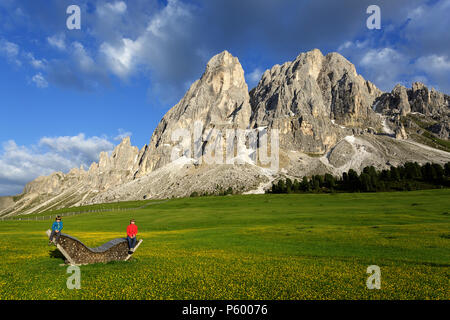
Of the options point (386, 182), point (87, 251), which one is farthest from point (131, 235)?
point (386, 182)

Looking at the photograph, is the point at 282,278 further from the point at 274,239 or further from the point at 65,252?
the point at 274,239

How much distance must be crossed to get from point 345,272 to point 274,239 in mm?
15946

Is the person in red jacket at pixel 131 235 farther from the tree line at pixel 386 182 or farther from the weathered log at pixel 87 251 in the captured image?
the tree line at pixel 386 182

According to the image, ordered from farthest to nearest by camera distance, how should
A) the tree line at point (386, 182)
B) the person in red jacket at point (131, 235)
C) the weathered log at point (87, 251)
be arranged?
the tree line at point (386, 182) → the person in red jacket at point (131, 235) → the weathered log at point (87, 251)

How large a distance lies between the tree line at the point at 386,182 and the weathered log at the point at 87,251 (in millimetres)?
149327

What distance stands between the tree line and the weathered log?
14933cm

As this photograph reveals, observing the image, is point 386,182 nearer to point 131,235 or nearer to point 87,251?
point 131,235

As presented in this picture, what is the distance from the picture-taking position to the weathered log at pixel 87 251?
51.2 ft

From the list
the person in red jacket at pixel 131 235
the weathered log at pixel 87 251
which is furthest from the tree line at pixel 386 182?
the weathered log at pixel 87 251

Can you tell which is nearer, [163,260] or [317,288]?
[317,288]

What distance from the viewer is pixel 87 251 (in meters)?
16.5

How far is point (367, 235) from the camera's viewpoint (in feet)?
100.0
